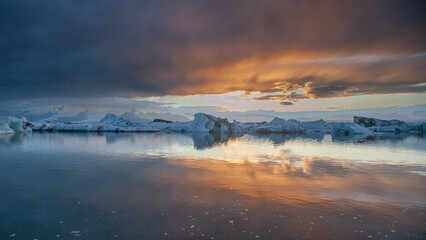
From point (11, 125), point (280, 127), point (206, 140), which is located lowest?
point (206, 140)

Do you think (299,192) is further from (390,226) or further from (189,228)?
(189,228)

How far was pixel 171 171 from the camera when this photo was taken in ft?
41.1

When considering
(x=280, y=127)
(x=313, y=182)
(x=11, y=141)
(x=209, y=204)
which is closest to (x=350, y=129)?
(x=280, y=127)

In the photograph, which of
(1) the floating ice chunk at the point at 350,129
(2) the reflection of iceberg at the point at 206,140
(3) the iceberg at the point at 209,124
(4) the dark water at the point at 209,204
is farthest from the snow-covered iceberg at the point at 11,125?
(1) the floating ice chunk at the point at 350,129

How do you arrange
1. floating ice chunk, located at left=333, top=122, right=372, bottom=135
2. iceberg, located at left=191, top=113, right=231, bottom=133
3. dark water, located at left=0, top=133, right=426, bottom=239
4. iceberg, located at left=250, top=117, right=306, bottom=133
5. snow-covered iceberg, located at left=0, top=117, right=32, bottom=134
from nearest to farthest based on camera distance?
dark water, located at left=0, top=133, right=426, bottom=239 → snow-covered iceberg, located at left=0, top=117, right=32, bottom=134 → floating ice chunk, located at left=333, top=122, right=372, bottom=135 → iceberg, located at left=191, top=113, right=231, bottom=133 → iceberg, located at left=250, top=117, right=306, bottom=133

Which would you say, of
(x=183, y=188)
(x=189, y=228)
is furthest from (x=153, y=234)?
(x=183, y=188)

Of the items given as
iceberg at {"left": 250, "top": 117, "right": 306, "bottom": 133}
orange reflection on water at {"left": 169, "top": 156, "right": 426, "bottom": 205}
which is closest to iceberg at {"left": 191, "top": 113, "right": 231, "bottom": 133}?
iceberg at {"left": 250, "top": 117, "right": 306, "bottom": 133}

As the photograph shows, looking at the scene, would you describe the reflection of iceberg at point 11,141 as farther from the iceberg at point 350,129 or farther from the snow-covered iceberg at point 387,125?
the snow-covered iceberg at point 387,125

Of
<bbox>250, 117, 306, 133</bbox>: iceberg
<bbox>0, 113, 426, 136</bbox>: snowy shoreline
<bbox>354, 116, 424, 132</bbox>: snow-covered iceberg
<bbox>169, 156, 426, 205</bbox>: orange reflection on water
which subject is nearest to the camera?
<bbox>169, 156, 426, 205</bbox>: orange reflection on water

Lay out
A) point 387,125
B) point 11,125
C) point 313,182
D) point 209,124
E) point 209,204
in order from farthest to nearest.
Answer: point 387,125, point 209,124, point 11,125, point 313,182, point 209,204

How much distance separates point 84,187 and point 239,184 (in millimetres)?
5847

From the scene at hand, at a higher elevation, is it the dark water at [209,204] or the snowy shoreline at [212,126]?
the snowy shoreline at [212,126]

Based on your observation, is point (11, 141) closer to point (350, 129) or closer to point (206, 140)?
point (206, 140)

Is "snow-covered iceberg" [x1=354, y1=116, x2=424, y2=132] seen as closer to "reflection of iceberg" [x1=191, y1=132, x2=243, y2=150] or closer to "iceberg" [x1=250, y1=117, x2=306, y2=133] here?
"iceberg" [x1=250, y1=117, x2=306, y2=133]
